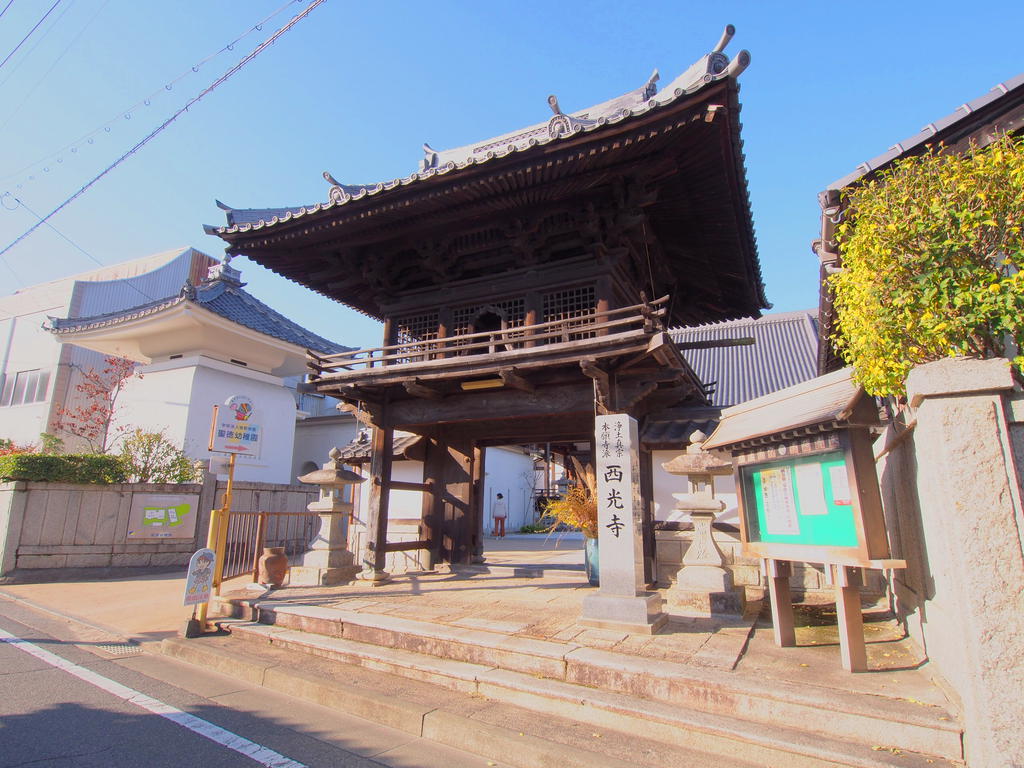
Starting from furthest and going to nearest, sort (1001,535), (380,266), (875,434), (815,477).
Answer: (380,266), (875,434), (815,477), (1001,535)

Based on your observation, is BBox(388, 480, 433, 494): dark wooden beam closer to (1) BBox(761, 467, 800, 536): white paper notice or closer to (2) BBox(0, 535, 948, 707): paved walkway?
(2) BBox(0, 535, 948, 707): paved walkway

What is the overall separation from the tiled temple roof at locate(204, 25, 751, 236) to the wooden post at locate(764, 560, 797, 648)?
5148 millimetres

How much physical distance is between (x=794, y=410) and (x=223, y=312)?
18797 millimetres

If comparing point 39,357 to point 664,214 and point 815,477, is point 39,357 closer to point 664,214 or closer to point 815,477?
point 664,214

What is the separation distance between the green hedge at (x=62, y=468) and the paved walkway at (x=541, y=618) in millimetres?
2384

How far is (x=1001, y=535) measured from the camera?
301 centimetres

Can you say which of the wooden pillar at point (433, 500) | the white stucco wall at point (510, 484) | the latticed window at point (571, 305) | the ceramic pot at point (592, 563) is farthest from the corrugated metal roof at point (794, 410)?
the white stucco wall at point (510, 484)

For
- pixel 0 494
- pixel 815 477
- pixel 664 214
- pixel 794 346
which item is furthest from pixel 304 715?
pixel 794 346

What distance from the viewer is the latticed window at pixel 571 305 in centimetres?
824

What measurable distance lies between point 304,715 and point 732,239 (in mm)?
8587

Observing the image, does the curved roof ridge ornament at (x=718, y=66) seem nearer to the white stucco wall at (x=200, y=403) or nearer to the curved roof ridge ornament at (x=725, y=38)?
the curved roof ridge ornament at (x=725, y=38)

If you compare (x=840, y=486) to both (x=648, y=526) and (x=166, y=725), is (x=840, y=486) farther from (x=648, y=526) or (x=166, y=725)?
(x=166, y=725)

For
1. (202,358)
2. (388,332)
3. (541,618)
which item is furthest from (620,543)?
(202,358)

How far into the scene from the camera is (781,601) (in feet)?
16.3
